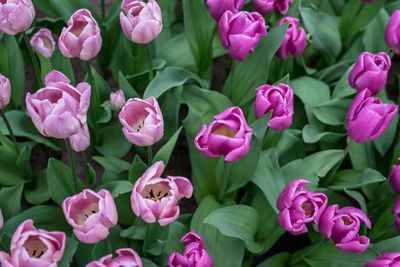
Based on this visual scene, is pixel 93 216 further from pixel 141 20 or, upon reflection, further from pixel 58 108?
pixel 141 20

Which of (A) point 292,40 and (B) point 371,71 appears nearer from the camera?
(B) point 371,71

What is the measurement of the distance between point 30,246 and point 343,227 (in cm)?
54

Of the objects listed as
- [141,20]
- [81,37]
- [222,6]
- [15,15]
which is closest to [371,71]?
[222,6]

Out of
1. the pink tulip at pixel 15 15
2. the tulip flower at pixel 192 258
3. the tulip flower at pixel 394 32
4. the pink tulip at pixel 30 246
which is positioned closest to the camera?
the pink tulip at pixel 30 246

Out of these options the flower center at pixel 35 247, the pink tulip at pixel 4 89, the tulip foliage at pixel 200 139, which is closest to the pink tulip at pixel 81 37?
the tulip foliage at pixel 200 139

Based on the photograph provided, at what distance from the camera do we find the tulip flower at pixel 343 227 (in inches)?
34.6

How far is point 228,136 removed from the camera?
0.89 metres

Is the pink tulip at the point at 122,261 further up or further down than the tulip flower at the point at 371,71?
further down

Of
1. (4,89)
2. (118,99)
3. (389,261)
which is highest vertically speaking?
(4,89)

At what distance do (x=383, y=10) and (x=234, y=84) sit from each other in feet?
1.98

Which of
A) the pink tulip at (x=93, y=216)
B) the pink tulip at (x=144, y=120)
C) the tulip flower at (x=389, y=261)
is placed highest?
the pink tulip at (x=144, y=120)

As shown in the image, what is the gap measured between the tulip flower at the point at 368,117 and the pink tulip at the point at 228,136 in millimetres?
262

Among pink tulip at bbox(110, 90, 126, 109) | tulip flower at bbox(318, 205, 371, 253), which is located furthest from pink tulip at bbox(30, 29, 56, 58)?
tulip flower at bbox(318, 205, 371, 253)

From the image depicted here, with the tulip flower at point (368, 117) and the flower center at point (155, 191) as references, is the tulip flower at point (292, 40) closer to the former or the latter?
the tulip flower at point (368, 117)
